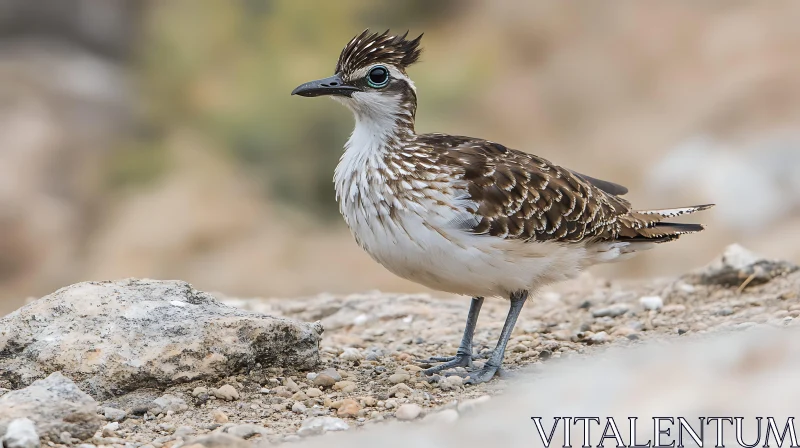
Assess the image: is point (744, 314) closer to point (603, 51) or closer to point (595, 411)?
point (595, 411)

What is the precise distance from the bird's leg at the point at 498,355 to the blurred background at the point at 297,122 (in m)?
8.13

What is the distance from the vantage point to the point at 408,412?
5891 mm

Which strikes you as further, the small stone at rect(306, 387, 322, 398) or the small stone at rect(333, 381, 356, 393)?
the small stone at rect(333, 381, 356, 393)

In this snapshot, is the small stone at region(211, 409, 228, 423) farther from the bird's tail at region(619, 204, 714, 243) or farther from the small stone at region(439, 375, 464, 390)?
the bird's tail at region(619, 204, 714, 243)

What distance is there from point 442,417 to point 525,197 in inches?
78.4

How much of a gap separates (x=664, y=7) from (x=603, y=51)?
2611mm

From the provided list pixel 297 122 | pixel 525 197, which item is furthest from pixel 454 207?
pixel 297 122

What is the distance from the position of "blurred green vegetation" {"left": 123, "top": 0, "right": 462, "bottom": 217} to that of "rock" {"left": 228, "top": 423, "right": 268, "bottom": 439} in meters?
14.9

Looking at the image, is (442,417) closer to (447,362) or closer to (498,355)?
(498,355)

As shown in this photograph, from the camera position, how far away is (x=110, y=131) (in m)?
23.4

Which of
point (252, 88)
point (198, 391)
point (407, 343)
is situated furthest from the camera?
point (252, 88)

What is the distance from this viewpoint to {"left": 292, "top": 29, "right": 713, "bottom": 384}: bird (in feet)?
21.3

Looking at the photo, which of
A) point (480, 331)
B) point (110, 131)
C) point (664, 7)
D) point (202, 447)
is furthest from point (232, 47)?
point (202, 447)

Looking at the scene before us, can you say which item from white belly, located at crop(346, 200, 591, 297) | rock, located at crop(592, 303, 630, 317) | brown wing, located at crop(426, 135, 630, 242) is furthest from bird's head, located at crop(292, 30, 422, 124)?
rock, located at crop(592, 303, 630, 317)
